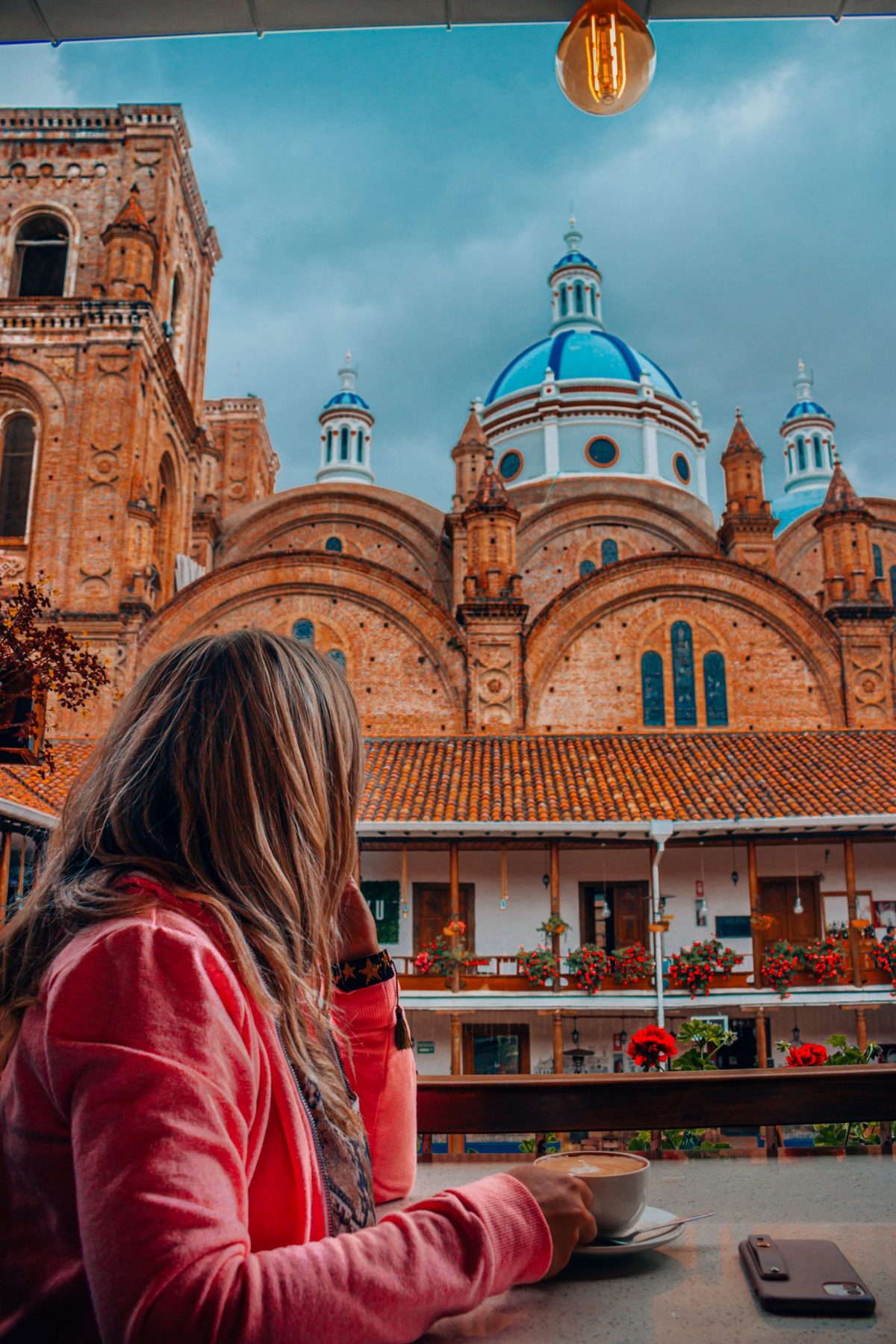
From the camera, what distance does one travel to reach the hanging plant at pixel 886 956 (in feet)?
48.6

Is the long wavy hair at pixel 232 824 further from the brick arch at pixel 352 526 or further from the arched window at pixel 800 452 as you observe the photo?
the arched window at pixel 800 452

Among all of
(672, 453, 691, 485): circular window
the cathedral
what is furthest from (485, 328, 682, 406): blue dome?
the cathedral

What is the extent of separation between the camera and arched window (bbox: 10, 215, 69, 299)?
85.2ft

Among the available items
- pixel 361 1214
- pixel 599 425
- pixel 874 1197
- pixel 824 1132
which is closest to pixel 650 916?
pixel 824 1132

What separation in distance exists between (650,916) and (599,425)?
22.5 m

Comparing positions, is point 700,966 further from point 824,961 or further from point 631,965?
point 824,961

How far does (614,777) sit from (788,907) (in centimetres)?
349

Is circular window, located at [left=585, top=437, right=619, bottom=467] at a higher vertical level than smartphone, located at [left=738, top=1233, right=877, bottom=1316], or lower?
higher

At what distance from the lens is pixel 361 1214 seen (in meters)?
1.57

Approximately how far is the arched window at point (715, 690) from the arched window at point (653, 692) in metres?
0.95

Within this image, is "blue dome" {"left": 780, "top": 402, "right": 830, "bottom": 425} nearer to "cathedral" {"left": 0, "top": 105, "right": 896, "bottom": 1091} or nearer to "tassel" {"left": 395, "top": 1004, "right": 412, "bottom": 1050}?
"cathedral" {"left": 0, "top": 105, "right": 896, "bottom": 1091}

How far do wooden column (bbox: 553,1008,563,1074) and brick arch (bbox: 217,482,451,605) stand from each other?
17155 millimetres

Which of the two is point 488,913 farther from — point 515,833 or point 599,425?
point 599,425

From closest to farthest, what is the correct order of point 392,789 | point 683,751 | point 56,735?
point 392,789 < point 683,751 < point 56,735
